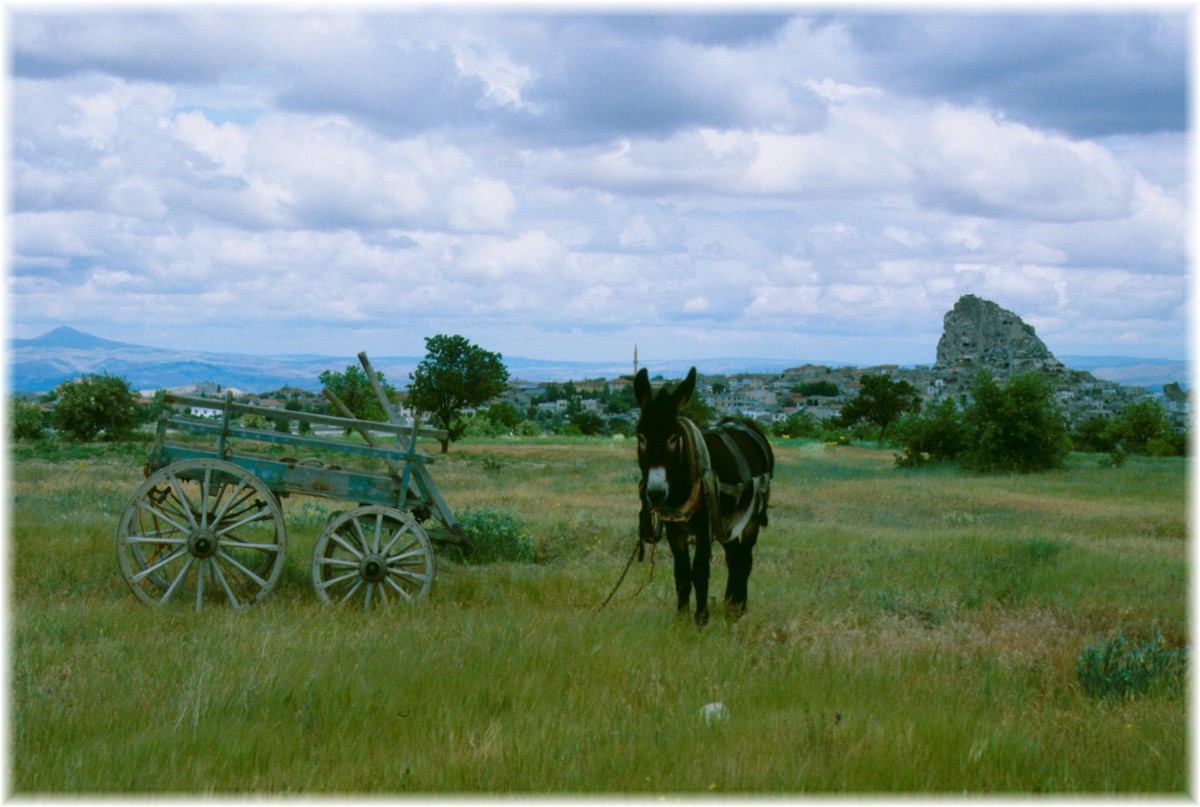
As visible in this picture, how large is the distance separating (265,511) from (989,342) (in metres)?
85.9

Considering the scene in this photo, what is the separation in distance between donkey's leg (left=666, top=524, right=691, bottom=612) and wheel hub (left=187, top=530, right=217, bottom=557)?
3.97 meters

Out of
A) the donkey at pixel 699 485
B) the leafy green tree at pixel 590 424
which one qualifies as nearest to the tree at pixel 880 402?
the leafy green tree at pixel 590 424

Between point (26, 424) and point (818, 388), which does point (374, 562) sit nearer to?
point (26, 424)

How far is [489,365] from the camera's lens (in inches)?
1714

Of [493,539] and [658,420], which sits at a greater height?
[658,420]

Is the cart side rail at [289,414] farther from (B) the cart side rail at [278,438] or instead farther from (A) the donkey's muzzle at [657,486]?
(A) the donkey's muzzle at [657,486]

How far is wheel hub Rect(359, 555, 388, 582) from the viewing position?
8258mm

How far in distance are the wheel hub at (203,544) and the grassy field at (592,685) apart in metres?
0.54

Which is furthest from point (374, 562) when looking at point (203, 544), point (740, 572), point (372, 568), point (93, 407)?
point (93, 407)

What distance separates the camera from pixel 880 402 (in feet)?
231

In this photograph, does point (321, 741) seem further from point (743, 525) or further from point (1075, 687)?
point (1075, 687)

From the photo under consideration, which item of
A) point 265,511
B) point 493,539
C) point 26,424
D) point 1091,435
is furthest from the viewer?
point 1091,435

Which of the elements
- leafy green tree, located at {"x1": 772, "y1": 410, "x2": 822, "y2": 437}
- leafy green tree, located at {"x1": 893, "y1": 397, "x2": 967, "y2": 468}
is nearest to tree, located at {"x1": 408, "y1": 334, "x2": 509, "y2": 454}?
leafy green tree, located at {"x1": 893, "y1": 397, "x2": 967, "y2": 468}

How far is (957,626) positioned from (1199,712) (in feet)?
8.39
